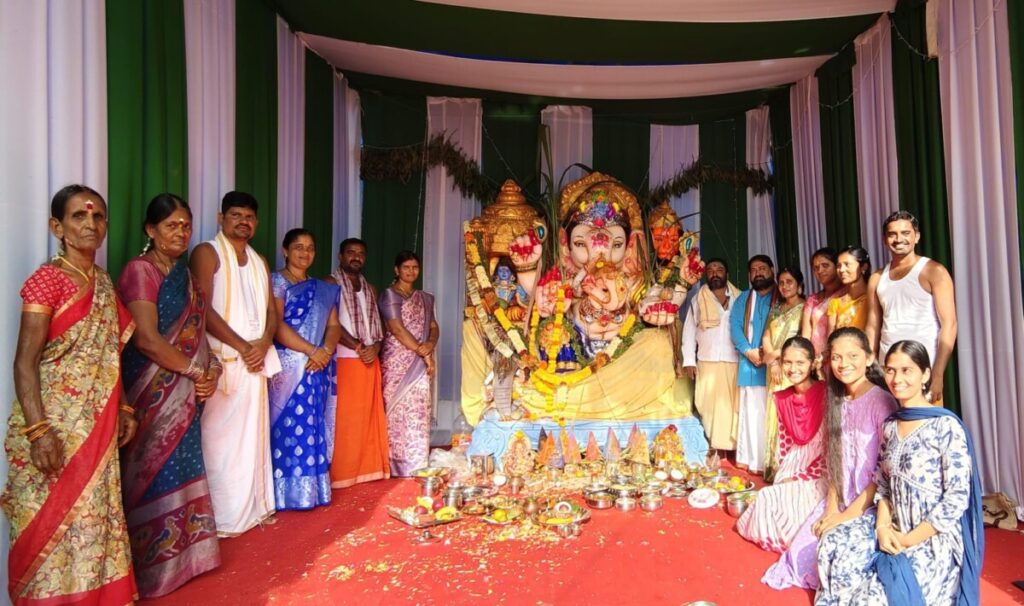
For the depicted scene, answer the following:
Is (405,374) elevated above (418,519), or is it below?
above

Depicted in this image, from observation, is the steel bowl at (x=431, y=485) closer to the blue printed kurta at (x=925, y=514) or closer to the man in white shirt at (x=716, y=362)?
the man in white shirt at (x=716, y=362)

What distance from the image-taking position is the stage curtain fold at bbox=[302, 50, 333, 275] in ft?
19.1

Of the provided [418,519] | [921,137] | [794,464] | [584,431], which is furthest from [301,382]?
[921,137]

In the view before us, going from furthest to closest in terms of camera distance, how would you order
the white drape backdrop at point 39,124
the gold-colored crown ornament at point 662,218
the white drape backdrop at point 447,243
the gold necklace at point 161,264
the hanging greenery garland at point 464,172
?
the white drape backdrop at point 447,243
the hanging greenery garland at point 464,172
the gold-colored crown ornament at point 662,218
the gold necklace at point 161,264
the white drape backdrop at point 39,124

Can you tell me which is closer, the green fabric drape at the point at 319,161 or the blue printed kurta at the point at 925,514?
the blue printed kurta at the point at 925,514

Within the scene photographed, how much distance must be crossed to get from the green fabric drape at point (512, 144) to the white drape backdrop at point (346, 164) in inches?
53.0

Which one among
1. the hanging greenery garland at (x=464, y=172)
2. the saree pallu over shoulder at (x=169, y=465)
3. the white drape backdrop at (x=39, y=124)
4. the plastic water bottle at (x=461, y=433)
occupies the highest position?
the hanging greenery garland at (x=464, y=172)

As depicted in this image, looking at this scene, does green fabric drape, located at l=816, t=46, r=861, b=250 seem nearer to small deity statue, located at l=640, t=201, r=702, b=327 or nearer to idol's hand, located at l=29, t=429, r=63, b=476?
small deity statue, located at l=640, t=201, r=702, b=327

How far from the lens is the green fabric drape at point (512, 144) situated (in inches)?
280

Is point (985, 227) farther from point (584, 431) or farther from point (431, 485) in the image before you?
point (431, 485)

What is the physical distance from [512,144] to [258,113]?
3.03 metres

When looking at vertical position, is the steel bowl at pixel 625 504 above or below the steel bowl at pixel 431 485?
below

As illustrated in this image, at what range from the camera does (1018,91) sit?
3877 millimetres

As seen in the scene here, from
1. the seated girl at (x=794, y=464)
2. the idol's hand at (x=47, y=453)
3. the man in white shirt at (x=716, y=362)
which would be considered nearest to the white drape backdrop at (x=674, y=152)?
the man in white shirt at (x=716, y=362)
